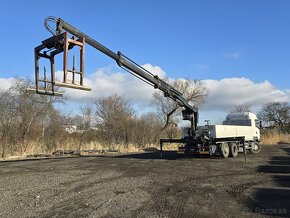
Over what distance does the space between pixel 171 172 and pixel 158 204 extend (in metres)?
6.69

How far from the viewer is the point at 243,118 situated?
28.6 metres

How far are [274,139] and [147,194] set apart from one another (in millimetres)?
40946

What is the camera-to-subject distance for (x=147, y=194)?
10156 mm

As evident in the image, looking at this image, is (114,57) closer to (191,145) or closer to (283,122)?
(191,145)

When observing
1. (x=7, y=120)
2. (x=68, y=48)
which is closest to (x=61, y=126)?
(x=7, y=120)

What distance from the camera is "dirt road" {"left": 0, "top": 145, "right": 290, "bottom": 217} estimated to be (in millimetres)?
8031

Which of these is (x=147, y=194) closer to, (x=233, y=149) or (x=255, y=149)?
(x=233, y=149)

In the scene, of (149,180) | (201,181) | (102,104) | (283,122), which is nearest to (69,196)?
(149,180)

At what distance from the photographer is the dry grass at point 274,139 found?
46.6 meters

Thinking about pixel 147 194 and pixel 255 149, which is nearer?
pixel 147 194

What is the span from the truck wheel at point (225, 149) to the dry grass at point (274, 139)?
25.3 m

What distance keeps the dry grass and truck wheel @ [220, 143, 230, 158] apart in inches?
995

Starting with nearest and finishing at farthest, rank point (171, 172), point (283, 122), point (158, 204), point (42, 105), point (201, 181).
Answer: point (158, 204)
point (201, 181)
point (171, 172)
point (42, 105)
point (283, 122)

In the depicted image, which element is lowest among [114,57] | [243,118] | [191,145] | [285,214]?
[285,214]
